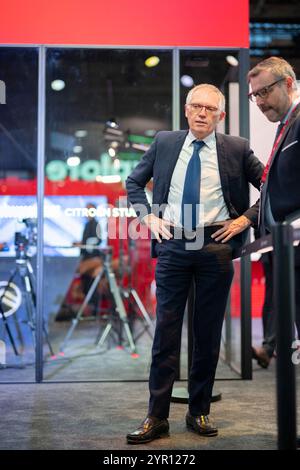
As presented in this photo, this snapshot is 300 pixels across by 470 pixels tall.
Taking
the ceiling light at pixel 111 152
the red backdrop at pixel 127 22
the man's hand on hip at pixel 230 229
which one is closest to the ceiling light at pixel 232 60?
the red backdrop at pixel 127 22

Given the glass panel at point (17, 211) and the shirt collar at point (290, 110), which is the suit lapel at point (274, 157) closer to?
the shirt collar at point (290, 110)

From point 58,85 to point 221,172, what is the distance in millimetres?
2568

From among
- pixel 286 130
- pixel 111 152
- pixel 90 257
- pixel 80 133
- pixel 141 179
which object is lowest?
pixel 90 257

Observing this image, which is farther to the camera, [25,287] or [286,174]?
[25,287]

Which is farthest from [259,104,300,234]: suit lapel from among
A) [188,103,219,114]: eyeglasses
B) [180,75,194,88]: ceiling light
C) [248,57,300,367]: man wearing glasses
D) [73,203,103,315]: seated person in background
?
[73,203,103,315]: seated person in background

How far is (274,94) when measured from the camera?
8.45 ft

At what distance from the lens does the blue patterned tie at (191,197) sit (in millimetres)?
2834

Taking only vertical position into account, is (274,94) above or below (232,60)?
below

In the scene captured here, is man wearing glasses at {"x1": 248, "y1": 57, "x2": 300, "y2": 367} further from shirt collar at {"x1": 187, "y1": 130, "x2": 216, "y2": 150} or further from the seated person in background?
the seated person in background

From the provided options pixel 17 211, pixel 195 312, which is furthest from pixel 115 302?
pixel 195 312

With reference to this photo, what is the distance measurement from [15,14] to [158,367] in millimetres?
3037

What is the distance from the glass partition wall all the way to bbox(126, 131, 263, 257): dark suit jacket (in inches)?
65.4

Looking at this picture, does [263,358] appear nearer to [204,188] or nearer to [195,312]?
[195,312]

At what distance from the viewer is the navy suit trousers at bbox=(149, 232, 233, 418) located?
2.83 m
